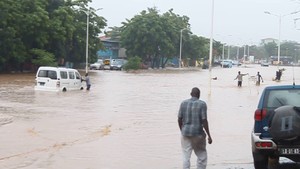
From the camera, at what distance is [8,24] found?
54.4 metres

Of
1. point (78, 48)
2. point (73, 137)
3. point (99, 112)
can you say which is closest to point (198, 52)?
point (78, 48)

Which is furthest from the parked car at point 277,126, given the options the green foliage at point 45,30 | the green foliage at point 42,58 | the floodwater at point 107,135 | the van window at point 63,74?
the green foliage at point 42,58

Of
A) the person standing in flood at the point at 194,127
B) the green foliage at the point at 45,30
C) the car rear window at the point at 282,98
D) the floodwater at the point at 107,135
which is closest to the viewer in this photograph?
the person standing in flood at the point at 194,127

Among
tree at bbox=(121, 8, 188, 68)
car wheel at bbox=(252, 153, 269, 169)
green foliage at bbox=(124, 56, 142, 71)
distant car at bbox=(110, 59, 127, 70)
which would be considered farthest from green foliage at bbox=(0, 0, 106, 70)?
car wheel at bbox=(252, 153, 269, 169)

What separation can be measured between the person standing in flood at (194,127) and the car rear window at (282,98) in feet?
3.92

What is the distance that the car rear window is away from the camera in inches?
363

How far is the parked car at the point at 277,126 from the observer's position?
820 centimetres

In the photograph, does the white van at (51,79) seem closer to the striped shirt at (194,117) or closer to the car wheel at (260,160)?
the car wheel at (260,160)

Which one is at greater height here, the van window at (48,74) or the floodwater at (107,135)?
the van window at (48,74)

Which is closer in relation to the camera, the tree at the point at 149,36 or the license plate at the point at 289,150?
the license plate at the point at 289,150

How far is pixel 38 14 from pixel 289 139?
5173 centimetres

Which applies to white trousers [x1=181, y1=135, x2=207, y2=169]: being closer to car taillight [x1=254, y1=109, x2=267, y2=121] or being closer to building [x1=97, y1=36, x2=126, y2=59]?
car taillight [x1=254, y1=109, x2=267, y2=121]

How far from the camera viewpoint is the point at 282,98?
30.4ft

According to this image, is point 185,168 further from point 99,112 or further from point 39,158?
point 99,112
